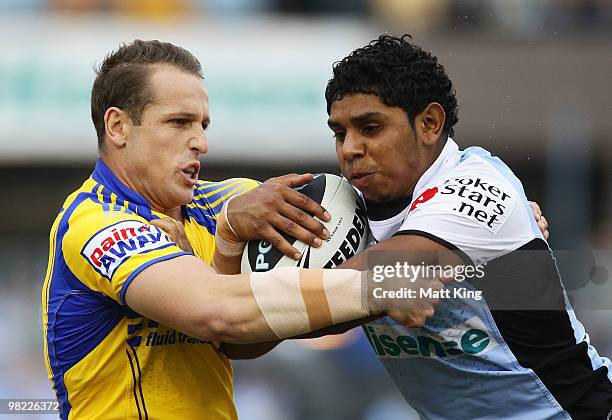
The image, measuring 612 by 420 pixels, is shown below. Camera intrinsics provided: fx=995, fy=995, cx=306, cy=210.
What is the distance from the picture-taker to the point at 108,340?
304cm

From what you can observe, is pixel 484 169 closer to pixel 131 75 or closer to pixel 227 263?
pixel 227 263

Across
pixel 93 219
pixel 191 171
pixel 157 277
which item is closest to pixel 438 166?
pixel 191 171

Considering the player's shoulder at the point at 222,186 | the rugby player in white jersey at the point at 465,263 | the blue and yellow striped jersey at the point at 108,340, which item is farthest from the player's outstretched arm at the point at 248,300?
the player's shoulder at the point at 222,186

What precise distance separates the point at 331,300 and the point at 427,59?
3.13 feet

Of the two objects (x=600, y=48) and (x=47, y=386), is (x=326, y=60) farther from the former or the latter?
(x=47, y=386)

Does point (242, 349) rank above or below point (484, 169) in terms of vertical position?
below

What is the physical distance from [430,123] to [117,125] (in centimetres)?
101

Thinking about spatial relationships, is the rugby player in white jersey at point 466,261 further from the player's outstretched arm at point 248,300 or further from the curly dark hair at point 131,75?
the curly dark hair at point 131,75

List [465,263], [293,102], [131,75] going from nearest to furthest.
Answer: [465,263] < [131,75] < [293,102]

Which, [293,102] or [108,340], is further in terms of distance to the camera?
[293,102]

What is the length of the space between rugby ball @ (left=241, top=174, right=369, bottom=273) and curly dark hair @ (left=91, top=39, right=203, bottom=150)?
0.59 meters

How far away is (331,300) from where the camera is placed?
8.83 feet

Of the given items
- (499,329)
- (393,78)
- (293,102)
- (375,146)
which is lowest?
(293,102)

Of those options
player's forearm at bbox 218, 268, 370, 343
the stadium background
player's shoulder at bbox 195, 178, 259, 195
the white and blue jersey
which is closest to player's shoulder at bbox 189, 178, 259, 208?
player's shoulder at bbox 195, 178, 259, 195
